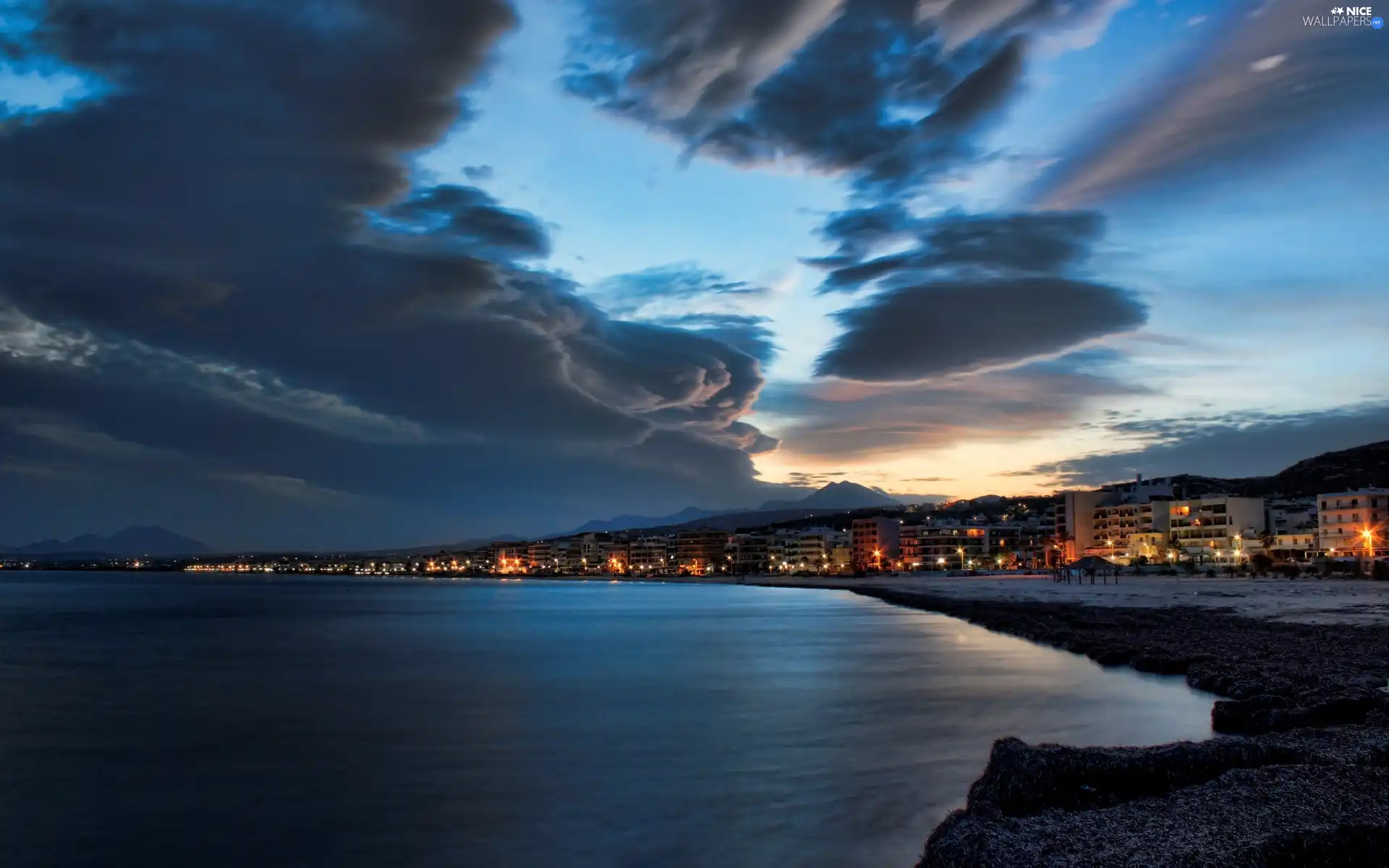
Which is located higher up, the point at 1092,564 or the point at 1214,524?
the point at 1214,524

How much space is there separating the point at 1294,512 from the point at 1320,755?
152m

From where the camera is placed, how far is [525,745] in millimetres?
20234

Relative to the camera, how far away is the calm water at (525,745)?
43.1 feet

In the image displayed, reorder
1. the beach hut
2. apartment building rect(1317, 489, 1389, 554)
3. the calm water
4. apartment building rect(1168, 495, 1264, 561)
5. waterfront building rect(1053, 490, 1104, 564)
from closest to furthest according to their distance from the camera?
the calm water, the beach hut, apartment building rect(1317, 489, 1389, 554), apartment building rect(1168, 495, 1264, 561), waterfront building rect(1053, 490, 1104, 564)

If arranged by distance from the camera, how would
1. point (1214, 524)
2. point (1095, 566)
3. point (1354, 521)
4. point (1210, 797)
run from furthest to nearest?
point (1214, 524) < point (1354, 521) < point (1095, 566) < point (1210, 797)

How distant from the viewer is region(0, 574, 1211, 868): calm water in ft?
43.1

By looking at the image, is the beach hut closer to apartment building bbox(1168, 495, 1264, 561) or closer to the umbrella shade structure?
the umbrella shade structure

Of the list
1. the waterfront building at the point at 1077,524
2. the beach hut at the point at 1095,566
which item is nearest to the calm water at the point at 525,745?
the beach hut at the point at 1095,566

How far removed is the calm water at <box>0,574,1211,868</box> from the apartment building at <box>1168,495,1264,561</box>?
3972 inches

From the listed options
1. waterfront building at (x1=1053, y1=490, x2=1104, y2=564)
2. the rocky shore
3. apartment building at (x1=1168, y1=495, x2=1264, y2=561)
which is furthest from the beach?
waterfront building at (x1=1053, y1=490, x2=1104, y2=564)

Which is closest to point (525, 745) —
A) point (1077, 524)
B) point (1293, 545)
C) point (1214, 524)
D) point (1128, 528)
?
point (1293, 545)

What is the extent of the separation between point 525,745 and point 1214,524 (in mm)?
133520

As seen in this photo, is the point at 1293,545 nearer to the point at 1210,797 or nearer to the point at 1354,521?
the point at 1354,521

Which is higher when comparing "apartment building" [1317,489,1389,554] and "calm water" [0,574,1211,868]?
"apartment building" [1317,489,1389,554]
